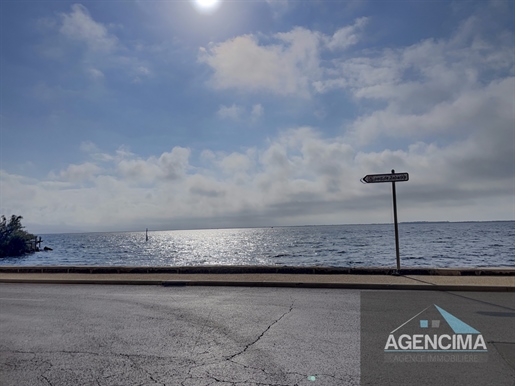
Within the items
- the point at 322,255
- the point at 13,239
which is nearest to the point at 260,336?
the point at 322,255

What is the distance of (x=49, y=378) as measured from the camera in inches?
180

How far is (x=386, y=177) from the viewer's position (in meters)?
12.5

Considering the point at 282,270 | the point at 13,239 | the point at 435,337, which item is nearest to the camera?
the point at 435,337

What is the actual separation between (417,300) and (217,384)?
5.82m

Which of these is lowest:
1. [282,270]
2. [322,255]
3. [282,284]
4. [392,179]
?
[322,255]

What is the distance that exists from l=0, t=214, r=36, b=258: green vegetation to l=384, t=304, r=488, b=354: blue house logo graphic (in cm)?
8530

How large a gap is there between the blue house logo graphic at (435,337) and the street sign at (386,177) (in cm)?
613

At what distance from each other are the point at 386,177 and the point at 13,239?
83754 mm

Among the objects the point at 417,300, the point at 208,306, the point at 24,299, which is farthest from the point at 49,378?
the point at 417,300

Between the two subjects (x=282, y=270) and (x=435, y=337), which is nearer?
(x=435, y=337)

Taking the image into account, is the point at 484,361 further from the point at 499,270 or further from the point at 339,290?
the point at 499,270

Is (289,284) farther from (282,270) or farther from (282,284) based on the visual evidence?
(282,270)

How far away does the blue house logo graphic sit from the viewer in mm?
5250

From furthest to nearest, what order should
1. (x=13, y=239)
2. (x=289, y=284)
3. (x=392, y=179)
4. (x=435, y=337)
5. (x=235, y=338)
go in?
(x=13, y=239) → (x=392, y=179) → (x=289, y=284) → (x=235, y=338) → (x=435, y=337)
